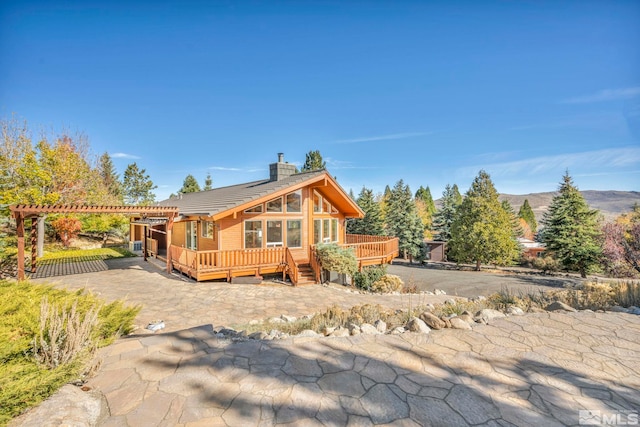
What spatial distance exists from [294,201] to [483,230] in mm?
17730

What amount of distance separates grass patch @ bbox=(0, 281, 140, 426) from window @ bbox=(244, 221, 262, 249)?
7.94 meters

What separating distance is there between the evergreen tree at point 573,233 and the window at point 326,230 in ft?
56.3

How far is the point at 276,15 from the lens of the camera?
1020 cm

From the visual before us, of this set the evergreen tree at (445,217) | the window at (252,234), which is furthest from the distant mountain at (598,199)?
the window at (252,234)

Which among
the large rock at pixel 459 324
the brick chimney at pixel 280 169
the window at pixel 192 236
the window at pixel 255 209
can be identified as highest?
the brick chimney at pixel 280 169

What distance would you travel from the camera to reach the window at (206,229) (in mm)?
12852

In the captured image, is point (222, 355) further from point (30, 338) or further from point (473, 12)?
point (473, 12)

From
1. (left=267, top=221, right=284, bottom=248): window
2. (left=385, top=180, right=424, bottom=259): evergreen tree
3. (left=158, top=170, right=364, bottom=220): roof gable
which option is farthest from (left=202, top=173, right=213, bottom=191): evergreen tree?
(left=267, top=221, right=284, bottom=248): window

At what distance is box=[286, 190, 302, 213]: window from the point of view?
13430mm

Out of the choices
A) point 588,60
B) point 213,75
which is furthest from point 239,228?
point 588,60

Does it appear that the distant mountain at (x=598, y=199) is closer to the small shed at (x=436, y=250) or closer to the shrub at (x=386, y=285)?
the small shed at (x=436, y=250)

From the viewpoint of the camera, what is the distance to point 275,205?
1311cm

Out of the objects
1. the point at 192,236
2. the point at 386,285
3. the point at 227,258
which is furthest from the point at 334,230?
the point at 192,236

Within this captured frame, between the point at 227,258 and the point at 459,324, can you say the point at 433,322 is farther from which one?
the point at 227,258
